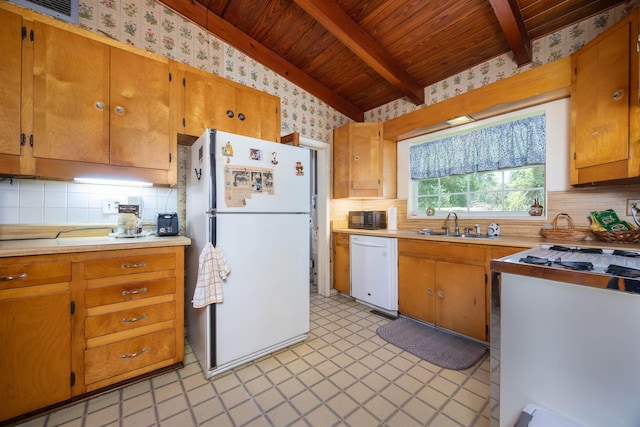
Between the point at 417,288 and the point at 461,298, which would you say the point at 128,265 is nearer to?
the point at 417,288

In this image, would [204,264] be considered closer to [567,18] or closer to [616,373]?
[616,373]

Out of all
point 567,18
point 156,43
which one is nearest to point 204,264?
point 156,43

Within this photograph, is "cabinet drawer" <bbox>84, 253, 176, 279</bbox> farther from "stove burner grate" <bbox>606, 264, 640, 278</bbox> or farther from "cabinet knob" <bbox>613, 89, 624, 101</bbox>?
"cabinet knob" <bbox>613, 89, 624, 101</bbox>

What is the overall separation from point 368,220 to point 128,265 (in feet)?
8.15

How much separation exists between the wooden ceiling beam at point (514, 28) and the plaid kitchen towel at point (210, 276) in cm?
274

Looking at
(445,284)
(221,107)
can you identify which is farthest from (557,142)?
(221,107)

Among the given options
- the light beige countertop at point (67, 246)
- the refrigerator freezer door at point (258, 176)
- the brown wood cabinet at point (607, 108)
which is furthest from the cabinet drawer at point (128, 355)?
the brown wood cabinet at point (607, 108)

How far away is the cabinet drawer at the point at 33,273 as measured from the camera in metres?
1.26

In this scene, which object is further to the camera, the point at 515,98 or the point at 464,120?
the point at 464,120

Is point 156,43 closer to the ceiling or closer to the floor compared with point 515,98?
closer to the ceiling

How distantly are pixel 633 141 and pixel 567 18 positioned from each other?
1250 millimetres

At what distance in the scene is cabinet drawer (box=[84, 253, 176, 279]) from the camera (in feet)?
4.82

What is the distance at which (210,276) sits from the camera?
1.62 metres

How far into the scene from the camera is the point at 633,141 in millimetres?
1542
